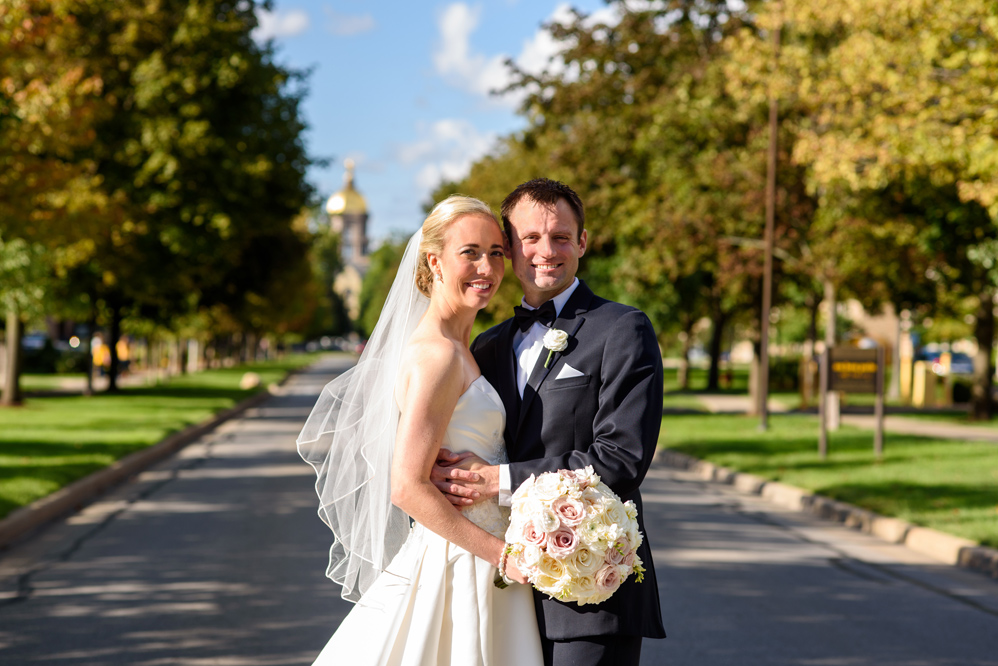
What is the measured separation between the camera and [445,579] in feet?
9.12

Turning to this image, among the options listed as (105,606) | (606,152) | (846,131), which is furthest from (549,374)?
(606,152)

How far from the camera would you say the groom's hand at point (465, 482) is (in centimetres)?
269

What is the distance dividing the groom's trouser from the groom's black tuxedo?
35mm

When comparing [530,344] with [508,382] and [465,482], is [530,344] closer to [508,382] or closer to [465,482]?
[508,382]

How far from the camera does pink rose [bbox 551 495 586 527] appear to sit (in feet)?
8.33

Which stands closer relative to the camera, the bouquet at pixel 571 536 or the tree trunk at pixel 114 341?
the bouquet at pixel 571 536

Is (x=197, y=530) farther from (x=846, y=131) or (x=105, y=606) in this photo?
(x=846, y=131)

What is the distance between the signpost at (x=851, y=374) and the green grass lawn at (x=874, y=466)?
0.40 meters

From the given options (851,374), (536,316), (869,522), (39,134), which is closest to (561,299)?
(536,316)

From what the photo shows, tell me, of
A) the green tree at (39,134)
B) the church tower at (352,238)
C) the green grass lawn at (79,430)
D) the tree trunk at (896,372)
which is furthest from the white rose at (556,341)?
the church tower at (352,238)

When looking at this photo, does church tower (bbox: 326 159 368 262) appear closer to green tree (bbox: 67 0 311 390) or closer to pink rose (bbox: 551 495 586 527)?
green tree (bbox: 67 0 311 390)

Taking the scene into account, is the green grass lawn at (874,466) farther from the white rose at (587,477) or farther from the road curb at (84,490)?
the road curb at (84,490)

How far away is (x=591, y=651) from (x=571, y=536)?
16.0 inches

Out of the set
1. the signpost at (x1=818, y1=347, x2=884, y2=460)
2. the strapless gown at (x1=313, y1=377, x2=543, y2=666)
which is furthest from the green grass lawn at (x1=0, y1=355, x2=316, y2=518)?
the signpost at (x1=818, y1=347, x2=884, y2=460)
